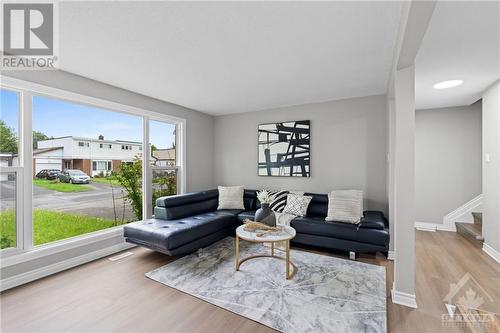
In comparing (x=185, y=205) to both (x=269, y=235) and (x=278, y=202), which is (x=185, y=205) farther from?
(x=269, y=235)

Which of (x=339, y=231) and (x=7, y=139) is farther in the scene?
(x=339, y=231)

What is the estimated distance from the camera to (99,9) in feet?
5.53

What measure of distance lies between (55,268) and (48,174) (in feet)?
3.75

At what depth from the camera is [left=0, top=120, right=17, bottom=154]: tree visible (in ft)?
8.04

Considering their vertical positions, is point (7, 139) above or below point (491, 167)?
above

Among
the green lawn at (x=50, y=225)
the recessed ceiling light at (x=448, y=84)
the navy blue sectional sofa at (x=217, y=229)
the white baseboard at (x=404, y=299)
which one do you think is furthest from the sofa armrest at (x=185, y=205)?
the recessed ceiling light at (x=448, y=84)

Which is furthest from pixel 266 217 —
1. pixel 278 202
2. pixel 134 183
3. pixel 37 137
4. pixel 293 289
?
pixel 37 137

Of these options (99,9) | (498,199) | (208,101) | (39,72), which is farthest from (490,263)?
(39,72)

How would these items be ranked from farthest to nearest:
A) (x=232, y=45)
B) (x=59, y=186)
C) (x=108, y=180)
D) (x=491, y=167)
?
1. (x=108, y=180)
2. (x=491, y=167)
3. (x=59, y=186)
4. (x=232, y=45)

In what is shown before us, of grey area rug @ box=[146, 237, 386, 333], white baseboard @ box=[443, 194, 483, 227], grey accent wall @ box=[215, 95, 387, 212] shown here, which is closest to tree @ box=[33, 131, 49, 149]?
grey area rug @ box=[146, 237, 386, 333]

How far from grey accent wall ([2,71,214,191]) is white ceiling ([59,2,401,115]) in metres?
0.17

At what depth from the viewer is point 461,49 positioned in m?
2.24

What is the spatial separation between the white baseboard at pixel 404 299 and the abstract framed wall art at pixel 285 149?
241 cm

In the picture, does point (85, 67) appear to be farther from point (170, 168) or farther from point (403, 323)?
point (403, 323)
